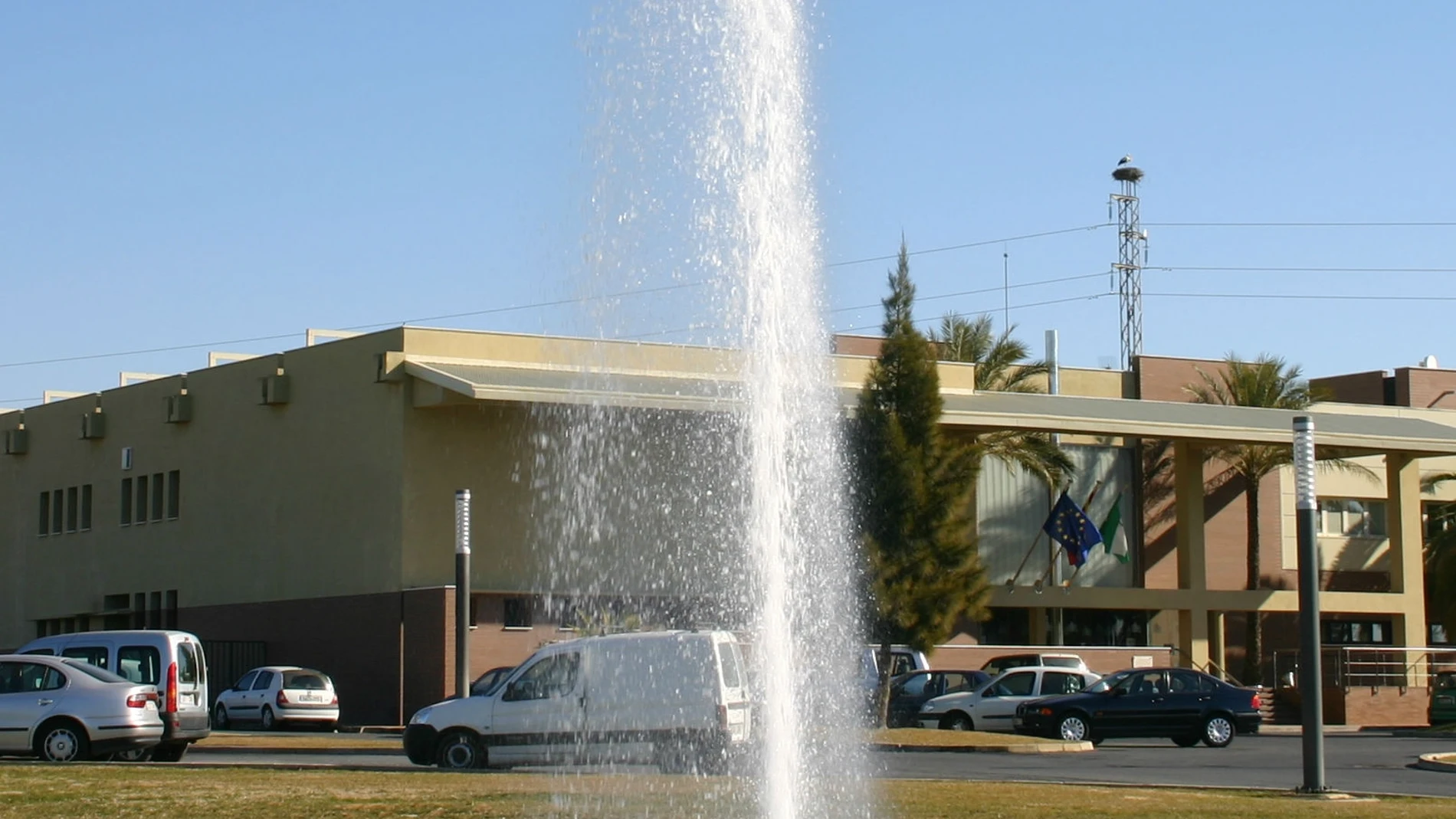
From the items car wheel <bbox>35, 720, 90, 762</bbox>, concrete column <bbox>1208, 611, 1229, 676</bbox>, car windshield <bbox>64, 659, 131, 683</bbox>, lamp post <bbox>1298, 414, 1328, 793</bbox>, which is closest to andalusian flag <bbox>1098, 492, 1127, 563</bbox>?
concrete column <bbox>1208, 611, 1229, 676</bbox>

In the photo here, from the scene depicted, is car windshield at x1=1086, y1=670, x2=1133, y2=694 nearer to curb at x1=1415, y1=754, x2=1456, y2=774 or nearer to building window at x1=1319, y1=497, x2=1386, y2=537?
curb at x1=1415, y1=754, x2=1456, y2=774

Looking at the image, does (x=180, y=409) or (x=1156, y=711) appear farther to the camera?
(x=180, y=409)

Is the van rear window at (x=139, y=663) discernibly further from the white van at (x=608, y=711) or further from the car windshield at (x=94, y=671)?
the white van at (x=608, y=711)

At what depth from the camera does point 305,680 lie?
37156 millimetres

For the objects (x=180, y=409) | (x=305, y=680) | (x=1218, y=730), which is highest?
(x=180, y=409)

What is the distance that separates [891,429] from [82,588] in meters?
24.2

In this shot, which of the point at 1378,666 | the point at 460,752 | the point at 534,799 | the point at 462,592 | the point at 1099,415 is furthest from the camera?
the point at 1378,666

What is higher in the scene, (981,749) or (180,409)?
(180,409)

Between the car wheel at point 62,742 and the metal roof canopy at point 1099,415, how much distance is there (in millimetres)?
11325

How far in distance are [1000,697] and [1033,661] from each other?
280 inches

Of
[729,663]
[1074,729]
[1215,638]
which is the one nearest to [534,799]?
[729,663]

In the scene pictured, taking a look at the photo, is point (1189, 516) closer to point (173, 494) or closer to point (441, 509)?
point (441, 509)

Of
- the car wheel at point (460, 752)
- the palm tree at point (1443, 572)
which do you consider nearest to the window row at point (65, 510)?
the car wheel at point (460, 752)

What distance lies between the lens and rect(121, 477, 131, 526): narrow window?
157 ft
